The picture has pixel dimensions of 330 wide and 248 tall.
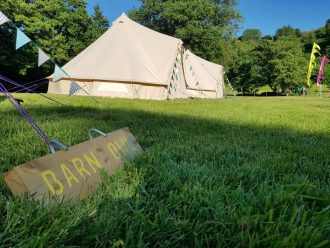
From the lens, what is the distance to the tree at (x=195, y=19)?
29844 millimetres

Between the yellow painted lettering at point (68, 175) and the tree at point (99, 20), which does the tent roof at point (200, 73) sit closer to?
the tree at point (99, 20)

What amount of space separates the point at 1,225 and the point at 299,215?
0.94m

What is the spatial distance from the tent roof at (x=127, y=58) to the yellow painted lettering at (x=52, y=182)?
11204mm

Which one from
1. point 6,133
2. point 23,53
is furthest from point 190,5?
point 6,133

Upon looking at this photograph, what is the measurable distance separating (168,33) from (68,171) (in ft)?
106

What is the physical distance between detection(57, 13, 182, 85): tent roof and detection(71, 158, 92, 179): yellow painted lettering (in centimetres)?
1101

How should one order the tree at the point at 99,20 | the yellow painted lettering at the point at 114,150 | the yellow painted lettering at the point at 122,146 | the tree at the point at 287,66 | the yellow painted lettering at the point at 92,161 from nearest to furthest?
the yellow painted lettering at the point at 92,161
the yellow painted lettering at the point at 114,150
the yellow painted lettering at the point at 122,146
the tree at the point at 99,20
the tree at the point at 287,66

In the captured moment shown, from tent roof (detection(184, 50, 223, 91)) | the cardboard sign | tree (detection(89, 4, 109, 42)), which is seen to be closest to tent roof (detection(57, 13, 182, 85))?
tent roof (detection(184, 50, 223, 91))

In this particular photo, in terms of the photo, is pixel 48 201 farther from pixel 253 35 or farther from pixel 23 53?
pixel 253 35

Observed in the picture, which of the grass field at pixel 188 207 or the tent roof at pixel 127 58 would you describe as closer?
the grass field at pixel 188 207

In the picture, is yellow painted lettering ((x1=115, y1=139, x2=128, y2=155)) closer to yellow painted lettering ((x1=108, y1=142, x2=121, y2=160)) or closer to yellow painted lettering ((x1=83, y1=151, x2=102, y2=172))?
yellow painted lettering ((x1=108, y1=142, x2=121, y2=160))

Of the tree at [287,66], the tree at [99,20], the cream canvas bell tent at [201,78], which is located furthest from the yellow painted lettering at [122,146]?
the tree at [287,66]

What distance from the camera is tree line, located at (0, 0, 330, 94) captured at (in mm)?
21828

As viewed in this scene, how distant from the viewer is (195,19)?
3069 cm
